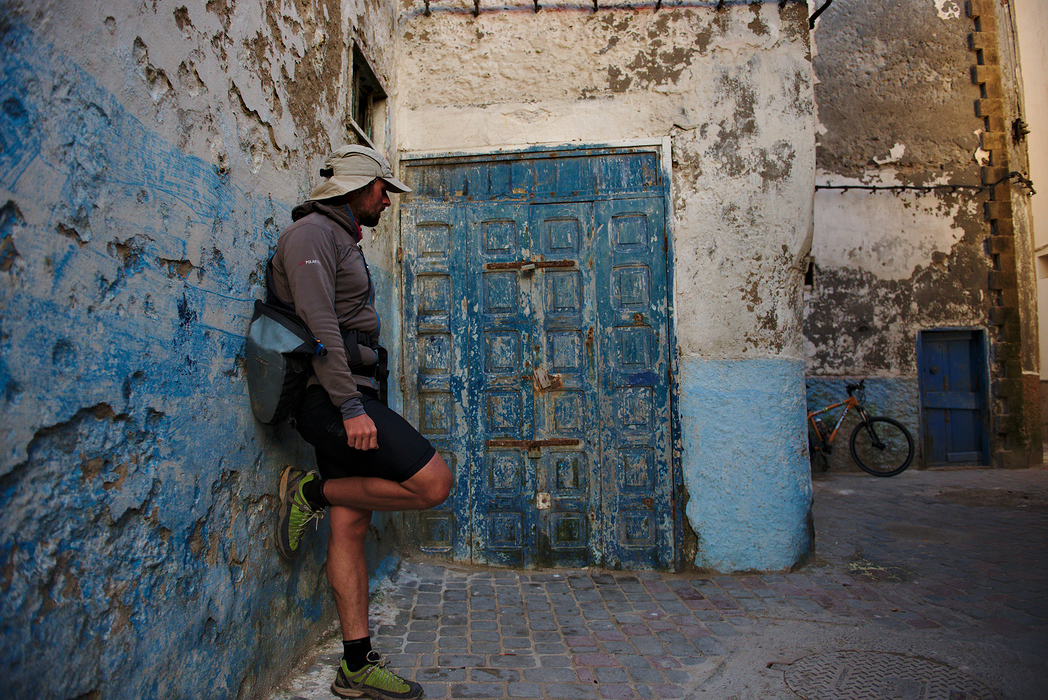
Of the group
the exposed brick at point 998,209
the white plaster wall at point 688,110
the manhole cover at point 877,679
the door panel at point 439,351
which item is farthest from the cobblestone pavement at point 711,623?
the exposed brick at point 998,209

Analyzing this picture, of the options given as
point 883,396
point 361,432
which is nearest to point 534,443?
point 361,432

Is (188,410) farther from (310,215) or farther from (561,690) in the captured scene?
(561,690)

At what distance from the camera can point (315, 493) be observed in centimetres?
240

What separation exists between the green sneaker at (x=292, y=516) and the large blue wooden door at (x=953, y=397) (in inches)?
365

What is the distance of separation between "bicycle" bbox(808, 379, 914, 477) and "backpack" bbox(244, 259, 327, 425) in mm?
7777

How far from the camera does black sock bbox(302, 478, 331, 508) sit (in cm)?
240

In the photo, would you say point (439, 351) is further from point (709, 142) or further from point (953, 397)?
point (953, 397)

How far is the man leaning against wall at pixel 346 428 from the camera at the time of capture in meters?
2.15

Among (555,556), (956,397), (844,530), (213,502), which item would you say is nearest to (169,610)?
(213,502)

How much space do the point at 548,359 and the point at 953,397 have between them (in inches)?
310

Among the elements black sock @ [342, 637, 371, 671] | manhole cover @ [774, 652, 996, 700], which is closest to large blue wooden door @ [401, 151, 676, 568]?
manhole cover @ [774, 652, 996, 700]

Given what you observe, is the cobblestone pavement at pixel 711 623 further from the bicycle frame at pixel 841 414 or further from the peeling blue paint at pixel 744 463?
the bicycle frame at pixel 841 414

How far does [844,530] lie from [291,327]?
4.76 m

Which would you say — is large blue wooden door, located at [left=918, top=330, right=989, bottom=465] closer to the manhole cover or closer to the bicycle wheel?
the bicycle wheel
